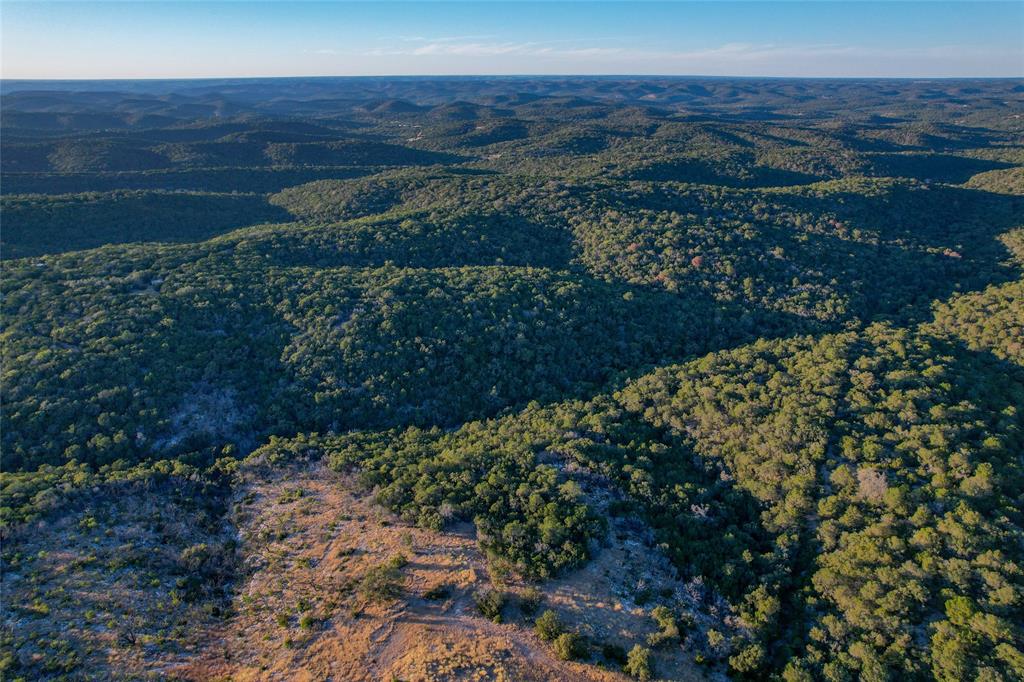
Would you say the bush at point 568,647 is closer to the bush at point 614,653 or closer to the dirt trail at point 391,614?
the dirt trail at point 391,614

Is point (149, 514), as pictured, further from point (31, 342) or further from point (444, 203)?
point (444, 203)

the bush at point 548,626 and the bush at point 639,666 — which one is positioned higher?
the bush at point 548,626

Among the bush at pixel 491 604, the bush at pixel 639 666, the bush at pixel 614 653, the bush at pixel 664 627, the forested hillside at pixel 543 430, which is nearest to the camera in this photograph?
the bush at pixel 639 666

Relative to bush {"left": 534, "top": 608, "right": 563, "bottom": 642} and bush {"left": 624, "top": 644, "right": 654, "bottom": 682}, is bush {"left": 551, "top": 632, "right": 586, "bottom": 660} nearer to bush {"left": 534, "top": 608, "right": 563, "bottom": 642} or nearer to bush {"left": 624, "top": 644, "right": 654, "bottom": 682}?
bush {"left": 534, "top": 608, "right": 563, "bottom": 642}

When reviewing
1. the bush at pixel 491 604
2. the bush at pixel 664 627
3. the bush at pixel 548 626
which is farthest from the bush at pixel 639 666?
the bush at pixel 491 604

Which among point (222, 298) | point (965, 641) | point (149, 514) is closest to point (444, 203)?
point (222, 298)

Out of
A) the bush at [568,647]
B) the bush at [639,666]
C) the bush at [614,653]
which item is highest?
the bush at [568,647]

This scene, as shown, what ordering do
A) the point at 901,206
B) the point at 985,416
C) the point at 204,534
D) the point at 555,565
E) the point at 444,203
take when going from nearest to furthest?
the point at 555,565 → the point at 204,534 → the point at 985,416 → the point at 901,206 → the point at 444,203

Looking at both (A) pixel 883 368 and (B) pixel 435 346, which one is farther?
(B) pixel 435 346
